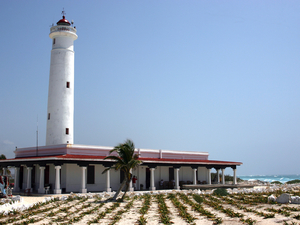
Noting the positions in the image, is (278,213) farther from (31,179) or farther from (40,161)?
(31,179)

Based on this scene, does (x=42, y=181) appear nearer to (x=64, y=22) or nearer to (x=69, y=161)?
(x=69, y=161)

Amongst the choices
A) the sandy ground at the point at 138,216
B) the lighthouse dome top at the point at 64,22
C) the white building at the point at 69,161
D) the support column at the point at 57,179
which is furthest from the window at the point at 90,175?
the lighthouse dome top at the point at 64,22

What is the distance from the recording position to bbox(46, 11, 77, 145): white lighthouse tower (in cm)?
3123

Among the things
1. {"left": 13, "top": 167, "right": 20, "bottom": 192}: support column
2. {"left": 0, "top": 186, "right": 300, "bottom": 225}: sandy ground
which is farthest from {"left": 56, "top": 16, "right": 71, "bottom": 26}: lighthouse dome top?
{"left": 0, "top": 186, "right": 300, "bottom": 225}: sandy ground

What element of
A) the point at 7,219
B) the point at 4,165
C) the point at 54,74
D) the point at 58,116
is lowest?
the point at 7,219

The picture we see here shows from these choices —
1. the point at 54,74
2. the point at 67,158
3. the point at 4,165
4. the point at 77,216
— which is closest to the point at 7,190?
the point at 67,158

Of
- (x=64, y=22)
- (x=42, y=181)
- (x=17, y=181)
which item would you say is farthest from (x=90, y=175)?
(x=64, y=22)

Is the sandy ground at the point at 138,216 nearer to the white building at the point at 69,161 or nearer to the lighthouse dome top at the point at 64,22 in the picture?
the white building at the point at 69,161

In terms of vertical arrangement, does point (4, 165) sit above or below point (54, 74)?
below

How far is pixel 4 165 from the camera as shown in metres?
30.4

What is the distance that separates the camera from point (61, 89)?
3152cm

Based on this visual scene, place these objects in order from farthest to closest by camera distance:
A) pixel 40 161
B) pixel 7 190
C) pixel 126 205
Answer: pixel 40 161
pixel 7 190
pixel 126 205

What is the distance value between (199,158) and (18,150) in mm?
17408

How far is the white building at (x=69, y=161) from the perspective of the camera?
26.6 meters
